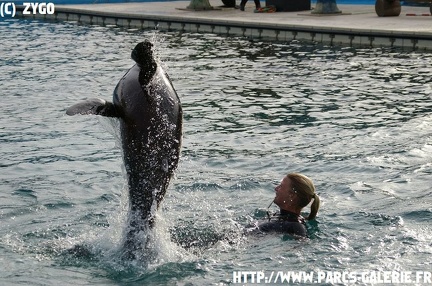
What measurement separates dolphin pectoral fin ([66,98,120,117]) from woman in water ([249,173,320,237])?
6.02 feet

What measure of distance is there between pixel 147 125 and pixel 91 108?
66cm

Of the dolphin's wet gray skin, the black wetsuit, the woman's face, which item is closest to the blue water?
the black wetsuit

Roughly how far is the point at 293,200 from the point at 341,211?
120cm

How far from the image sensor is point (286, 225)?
7.12 m

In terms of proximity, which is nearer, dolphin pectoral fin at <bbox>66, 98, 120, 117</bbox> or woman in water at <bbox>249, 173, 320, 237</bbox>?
dolphin pectoral fin at <bbox>66, 98, 120, 117</bbox>

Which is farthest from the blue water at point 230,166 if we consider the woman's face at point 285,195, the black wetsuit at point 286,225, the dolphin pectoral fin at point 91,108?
the dolphin pectoral fin at point 91,108

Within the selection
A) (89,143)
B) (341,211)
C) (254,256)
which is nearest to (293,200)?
(254,256)

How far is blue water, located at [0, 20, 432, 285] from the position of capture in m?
6.81

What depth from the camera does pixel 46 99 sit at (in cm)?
1377

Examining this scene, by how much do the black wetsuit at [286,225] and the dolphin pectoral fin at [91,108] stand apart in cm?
197

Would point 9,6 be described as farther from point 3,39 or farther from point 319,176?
point 319,176

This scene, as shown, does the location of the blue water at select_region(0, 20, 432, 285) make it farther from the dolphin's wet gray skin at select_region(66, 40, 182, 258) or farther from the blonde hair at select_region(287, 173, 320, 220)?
the dolphin's wet gray skin at select_region(66, 40, 182, 258)

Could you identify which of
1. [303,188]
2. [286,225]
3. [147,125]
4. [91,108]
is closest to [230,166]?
[286,225]

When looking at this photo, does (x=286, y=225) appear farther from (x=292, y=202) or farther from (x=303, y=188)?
(x=303, y=188)
